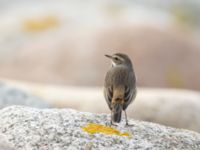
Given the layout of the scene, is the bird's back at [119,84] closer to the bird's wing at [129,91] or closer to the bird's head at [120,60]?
the bird's wing at [129,91]

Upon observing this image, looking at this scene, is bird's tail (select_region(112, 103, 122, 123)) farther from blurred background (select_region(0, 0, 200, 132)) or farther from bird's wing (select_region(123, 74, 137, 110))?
blurred background (select_region(0, 0, 200, 132))

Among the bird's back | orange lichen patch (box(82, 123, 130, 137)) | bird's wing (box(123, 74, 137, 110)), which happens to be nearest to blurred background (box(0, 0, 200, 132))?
the bird's back

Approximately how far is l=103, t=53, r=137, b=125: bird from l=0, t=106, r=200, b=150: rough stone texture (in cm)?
18

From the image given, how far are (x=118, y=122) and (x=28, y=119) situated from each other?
1161 millimetres

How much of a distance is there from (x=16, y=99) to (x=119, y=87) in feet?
14.6

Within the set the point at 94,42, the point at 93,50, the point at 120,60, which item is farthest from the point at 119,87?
the point at 94,42

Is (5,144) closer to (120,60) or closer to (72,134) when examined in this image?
(72,134)

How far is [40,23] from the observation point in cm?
2914

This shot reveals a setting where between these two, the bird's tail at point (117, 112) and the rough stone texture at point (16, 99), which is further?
the rough stone texture at point (16, 99)

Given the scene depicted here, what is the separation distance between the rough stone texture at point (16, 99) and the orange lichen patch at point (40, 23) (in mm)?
12777

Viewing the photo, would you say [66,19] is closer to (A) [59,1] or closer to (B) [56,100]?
(A) [59,1]

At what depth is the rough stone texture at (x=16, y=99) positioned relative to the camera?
1520 centimetres

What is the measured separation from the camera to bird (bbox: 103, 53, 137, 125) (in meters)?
10.9

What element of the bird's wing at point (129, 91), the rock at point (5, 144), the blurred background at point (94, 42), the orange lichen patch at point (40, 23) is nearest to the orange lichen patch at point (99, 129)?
the bird's wing at point (129, 91)
